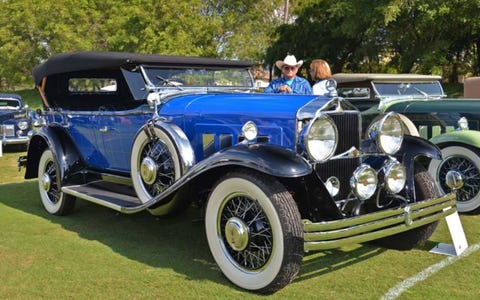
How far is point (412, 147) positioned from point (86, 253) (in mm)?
2760

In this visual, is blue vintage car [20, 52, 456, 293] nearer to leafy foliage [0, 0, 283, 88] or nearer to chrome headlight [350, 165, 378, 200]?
chrome headlight [350, 165, 378, 200]

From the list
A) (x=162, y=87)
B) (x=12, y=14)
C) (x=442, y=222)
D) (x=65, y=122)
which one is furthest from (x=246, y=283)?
(x=12, y=14)

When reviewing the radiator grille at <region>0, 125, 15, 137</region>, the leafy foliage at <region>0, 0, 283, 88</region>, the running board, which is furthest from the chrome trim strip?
the leafy foliage at <region>0, 0, 283, 88</region>

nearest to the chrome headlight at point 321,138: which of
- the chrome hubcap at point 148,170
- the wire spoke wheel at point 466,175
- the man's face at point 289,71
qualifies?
the chrome hubcap at point 148,170

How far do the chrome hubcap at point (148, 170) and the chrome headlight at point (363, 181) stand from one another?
64.2 inches

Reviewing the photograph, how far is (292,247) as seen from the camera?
9.62ft

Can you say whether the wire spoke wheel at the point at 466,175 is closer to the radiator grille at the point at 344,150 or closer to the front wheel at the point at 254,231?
the radiator grille at the point at 344,150

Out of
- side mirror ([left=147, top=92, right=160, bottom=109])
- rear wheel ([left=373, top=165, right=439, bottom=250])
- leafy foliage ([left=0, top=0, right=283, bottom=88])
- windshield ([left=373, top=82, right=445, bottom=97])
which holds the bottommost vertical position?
rear wheel ([left=373, top=165, right=439, bottom=250])

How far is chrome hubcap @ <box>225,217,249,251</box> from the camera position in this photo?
317 cm

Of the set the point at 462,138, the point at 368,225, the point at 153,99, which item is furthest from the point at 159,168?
the point at 462,138

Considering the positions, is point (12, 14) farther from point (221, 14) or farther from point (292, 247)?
point (292, 247)

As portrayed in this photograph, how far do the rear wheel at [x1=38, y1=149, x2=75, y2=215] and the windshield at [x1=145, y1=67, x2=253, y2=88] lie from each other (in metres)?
1.51

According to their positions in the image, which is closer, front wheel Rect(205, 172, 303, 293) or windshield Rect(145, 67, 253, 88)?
front wheel Rect(205, 172, 303, 293)

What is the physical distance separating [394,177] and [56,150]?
3.50 m
